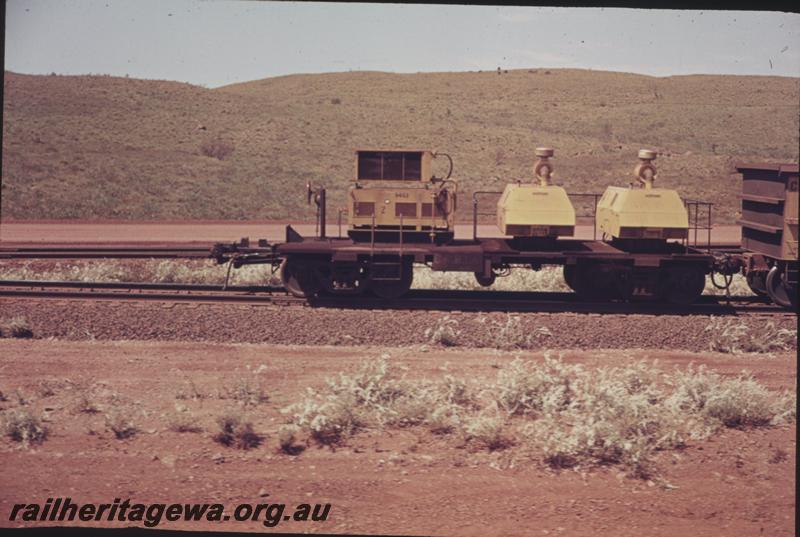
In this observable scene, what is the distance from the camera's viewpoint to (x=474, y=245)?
15609 mm

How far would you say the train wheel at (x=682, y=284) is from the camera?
15.2 meters

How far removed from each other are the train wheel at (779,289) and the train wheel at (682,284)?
4.88 feet

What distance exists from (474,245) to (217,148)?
3937 cm

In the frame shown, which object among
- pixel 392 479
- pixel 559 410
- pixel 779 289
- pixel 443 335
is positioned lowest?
pixel 392 479

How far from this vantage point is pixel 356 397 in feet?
31.6

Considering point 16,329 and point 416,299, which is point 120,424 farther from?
point 416,299


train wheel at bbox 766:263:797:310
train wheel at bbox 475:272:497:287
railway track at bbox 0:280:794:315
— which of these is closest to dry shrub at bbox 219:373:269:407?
railway track at bbox 0:280:794:315

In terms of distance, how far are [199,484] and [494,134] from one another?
54.9 metres

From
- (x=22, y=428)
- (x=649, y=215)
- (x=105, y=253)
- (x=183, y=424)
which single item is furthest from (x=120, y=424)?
(x=649, y=215)

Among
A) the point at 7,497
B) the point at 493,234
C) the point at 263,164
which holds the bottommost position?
the point at 7,497

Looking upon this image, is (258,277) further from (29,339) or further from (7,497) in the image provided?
(7,497)

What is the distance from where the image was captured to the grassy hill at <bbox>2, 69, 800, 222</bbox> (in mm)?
40906

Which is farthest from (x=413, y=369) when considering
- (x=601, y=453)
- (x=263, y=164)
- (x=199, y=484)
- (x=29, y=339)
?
(x=263, y=164)

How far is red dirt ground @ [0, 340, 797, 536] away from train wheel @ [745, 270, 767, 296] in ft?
25.4
